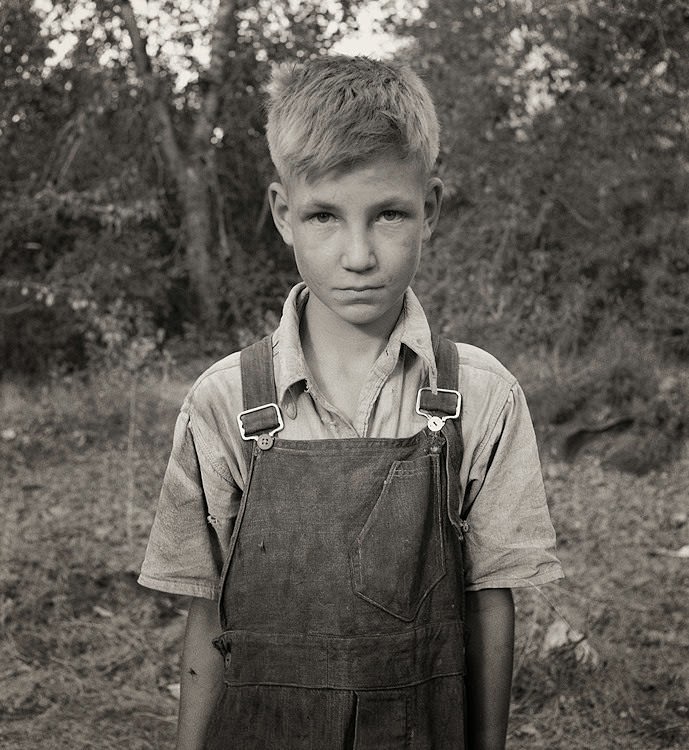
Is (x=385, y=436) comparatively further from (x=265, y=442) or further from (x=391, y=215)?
(x=391, y=215)

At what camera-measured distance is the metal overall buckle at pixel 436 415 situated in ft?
5.42

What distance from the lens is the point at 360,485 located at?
5.24 ft

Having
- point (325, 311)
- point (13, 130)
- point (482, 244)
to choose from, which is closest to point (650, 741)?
point (325, 311)

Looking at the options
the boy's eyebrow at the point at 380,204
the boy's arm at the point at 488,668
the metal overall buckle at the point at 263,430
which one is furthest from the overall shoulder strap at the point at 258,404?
the boy's arm at the point at 488,668

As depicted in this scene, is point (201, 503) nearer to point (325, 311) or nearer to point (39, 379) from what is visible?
point (325, 311)

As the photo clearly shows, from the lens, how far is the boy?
159 centimetres

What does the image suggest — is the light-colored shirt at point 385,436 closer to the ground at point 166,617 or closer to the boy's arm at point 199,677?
the boy's arm at point 199,677

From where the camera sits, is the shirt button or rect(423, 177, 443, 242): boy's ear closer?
the shirt button

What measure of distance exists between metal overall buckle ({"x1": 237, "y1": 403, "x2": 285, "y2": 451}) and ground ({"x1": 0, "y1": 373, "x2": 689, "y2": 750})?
5.50 ft

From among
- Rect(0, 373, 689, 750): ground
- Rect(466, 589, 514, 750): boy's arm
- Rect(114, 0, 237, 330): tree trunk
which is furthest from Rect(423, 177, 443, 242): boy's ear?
Rect(114, 0, 237, 330): tree trunk

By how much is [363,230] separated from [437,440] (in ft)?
1.20

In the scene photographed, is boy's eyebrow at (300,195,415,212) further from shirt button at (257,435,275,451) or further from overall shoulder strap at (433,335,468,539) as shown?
shirt button at (257,435,275,451)

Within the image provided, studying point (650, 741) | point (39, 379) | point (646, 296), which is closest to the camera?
point (650, 741)

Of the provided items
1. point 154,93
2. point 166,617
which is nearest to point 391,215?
point 166,617
